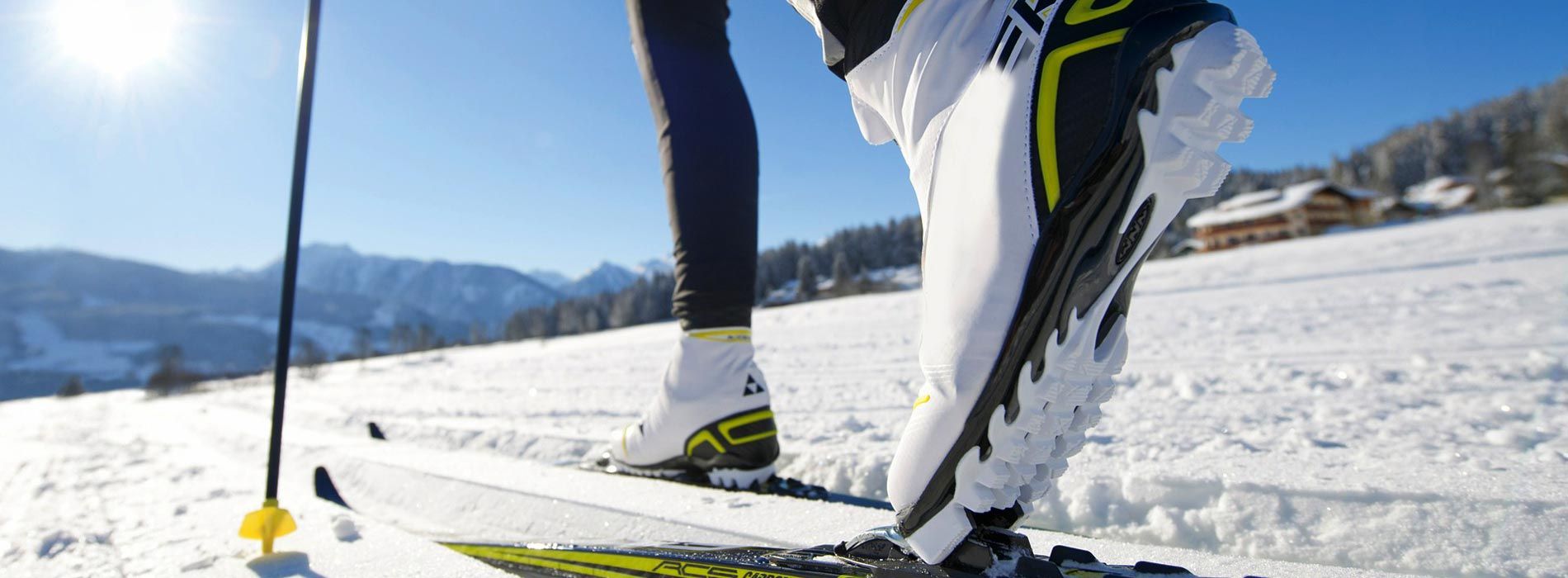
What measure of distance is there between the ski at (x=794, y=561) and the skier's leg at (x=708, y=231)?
317 millimetres

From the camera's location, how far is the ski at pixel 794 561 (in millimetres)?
503

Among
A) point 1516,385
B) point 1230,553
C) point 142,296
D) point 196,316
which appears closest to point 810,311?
point 1516,385

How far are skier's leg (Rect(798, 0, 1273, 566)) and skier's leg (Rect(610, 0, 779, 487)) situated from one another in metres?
0.51

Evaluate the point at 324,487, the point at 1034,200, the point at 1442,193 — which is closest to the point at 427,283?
the point at 1442,193

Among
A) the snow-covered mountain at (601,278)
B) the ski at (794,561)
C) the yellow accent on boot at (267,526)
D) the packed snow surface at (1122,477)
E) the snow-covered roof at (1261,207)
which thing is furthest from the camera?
the snow-covered mountain at (601,278)

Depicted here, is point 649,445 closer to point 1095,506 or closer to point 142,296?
point 1095,506

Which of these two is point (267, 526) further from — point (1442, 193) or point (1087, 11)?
point (1442, 193)

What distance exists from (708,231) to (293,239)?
0.62 m

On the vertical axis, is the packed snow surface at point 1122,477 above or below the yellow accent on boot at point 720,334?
below

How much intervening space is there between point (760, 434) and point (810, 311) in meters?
10.6

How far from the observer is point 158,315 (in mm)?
81375

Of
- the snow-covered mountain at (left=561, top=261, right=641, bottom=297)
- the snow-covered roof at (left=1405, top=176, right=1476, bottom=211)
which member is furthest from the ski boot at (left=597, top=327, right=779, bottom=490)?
the snow-covered mountain at (left=561, top=261, right=641, bottom=297)

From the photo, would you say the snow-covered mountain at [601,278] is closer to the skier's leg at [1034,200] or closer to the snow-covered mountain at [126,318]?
the snow-covered mountain at [126,318]

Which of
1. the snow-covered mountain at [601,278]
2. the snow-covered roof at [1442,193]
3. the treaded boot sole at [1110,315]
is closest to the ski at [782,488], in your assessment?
the treaded boot sole at [1110,315]
